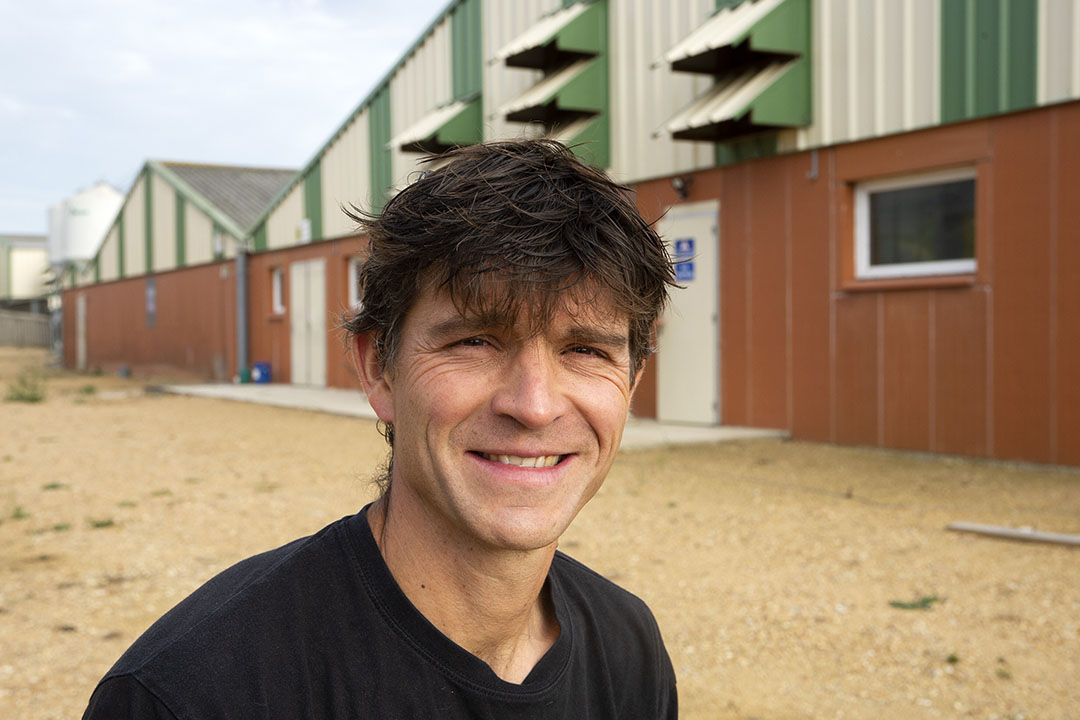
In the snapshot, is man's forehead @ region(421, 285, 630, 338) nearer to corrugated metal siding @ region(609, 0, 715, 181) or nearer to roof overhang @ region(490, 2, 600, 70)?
corrugated metal siding @ region(609, 0, 715, 181)

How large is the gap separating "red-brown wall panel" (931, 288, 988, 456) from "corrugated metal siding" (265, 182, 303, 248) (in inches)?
544

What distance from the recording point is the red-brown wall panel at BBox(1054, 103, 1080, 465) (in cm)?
770

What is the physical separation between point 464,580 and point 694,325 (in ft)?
32.4

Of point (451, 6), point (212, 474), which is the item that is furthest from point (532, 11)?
point (212, 474)

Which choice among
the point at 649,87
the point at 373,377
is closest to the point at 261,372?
the point at 649,87

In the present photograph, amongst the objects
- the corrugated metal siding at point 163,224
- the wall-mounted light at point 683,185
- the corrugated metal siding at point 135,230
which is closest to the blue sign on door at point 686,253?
the wall-mounted light at point 683,185

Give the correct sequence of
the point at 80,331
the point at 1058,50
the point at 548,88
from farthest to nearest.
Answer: the point at 80,331 → the point at 548,88 → the point at 1058,50

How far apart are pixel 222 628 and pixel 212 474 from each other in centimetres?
765

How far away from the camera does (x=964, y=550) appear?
213 inches

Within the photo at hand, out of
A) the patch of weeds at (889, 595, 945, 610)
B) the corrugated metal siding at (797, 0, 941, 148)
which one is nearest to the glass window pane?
the corrugated metal siding at (797, 0, 941, 148)

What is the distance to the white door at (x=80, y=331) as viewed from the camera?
32438 millimetres

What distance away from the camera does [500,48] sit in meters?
13.7

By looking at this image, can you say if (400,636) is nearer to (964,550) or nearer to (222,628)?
(222,628)

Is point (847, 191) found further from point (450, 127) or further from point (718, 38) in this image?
point (450, 127)
